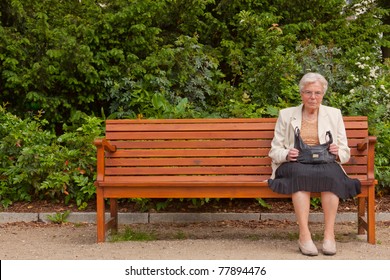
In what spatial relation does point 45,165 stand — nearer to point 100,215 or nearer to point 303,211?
point 100,215

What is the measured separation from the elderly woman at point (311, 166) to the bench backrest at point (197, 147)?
0.39 m

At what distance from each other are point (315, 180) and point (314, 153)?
217 millimetres

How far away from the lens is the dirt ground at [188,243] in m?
5.48

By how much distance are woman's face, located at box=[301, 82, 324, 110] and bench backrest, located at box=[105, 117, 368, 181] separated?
621mm

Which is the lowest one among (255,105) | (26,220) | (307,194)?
(26,220)

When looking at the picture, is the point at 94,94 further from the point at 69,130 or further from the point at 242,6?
the point at 242,6

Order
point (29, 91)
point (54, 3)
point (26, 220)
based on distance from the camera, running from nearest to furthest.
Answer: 1. point (26, 220)
2. point (29, 91)
3. point (54, 3)

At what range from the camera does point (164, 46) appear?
895 centimetres

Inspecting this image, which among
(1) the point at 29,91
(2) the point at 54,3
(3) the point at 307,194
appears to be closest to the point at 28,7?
(2) the point at 54,3

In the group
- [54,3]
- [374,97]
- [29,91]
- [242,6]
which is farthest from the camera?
[242,6]

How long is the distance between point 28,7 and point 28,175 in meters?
2.60

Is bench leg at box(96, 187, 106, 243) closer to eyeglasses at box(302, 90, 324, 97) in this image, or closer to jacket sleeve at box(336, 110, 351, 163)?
eyeglasses at box(302, 90, 324, 97)

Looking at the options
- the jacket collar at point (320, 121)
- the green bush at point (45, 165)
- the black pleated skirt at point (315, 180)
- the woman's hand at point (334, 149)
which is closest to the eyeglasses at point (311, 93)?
the jacket collar at point (320, 121)

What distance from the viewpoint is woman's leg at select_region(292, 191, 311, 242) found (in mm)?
→ 5457
